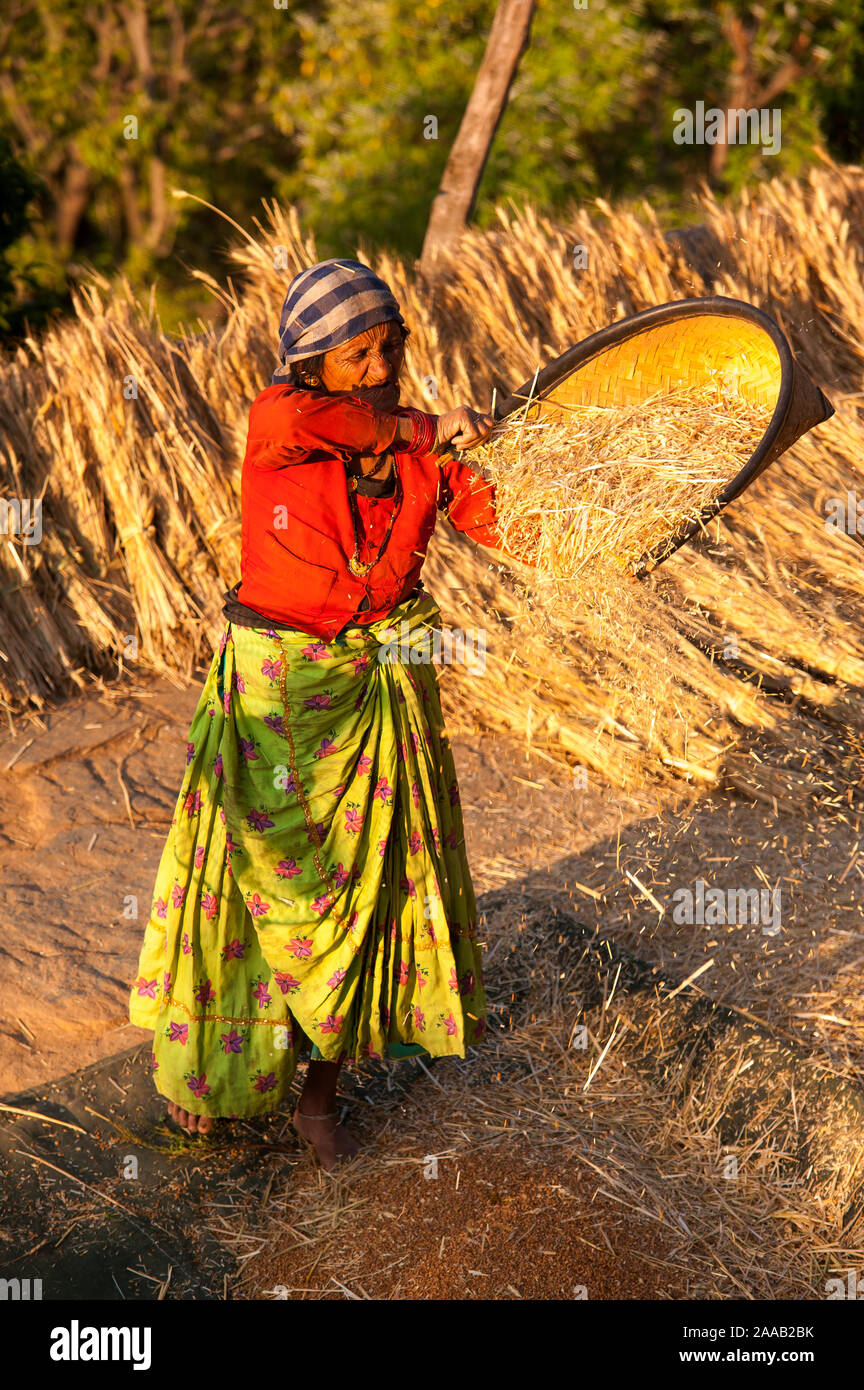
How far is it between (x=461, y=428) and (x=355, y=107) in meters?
7.67

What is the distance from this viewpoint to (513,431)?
2.16m

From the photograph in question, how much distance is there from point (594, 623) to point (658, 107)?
27.5 feet

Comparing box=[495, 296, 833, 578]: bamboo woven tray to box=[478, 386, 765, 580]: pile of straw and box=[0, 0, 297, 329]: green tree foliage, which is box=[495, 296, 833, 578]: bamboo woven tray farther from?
box=[0, 0, 297, 329]: green tree foliage

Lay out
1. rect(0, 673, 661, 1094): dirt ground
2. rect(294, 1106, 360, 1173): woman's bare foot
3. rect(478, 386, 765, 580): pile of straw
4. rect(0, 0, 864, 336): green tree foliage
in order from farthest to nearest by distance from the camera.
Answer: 1. rect(0, 0, 864, 336): green tree foliage
2. rect(0, 673, 661, 1094): dirt ground
3. rect(294, 1106, 360, 1173): woman's bare foot
4. rect(478, 386, 765, 580): pile of straw

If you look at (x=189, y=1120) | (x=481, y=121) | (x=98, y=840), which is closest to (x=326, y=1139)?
(x=189, y=1120)

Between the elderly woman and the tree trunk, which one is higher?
the tree trunk

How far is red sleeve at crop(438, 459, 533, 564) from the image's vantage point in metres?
2.15

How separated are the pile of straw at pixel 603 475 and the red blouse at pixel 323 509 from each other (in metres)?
0.08

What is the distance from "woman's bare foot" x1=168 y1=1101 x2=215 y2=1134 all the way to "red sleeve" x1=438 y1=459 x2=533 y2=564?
45.4 inches

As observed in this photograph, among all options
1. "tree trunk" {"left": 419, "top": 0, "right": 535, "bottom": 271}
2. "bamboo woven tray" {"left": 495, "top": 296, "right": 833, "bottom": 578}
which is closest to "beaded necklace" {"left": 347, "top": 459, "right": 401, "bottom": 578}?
"bamboo woven tray" {"left": 495, "top": 296, "right": 833, "bottom": 578}

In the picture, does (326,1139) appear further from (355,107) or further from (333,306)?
(355,107)

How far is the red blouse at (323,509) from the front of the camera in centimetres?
190

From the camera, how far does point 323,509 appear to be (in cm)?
200

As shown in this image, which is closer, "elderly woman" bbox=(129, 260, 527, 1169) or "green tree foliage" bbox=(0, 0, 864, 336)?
"elderly woman" bbox=(129, 260, 527, 1169)
